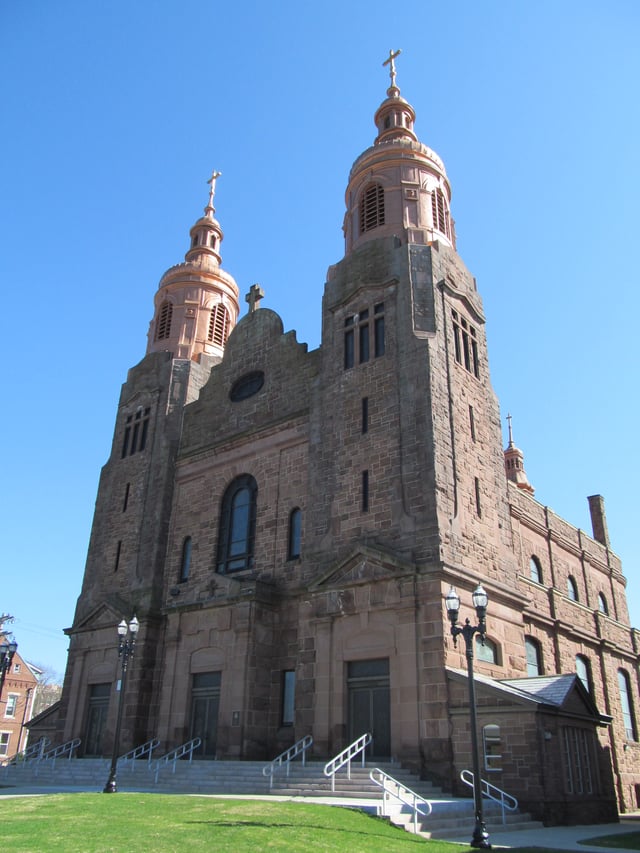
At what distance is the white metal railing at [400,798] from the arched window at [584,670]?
63.3ft

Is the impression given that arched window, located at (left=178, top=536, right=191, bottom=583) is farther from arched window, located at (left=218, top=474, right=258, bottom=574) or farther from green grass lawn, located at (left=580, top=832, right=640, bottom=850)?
green grass lawn, located at (left=580, top=832, right=640, bottom=850)

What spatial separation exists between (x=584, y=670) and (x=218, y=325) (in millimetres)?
25716

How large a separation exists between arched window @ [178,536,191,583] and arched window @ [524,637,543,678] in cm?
1438

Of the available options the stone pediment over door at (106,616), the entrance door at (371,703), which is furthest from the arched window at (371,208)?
the stone pediment over door at (106,616)

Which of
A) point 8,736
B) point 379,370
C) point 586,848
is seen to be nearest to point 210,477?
point 379,370

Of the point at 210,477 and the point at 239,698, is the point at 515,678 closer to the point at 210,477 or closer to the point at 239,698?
the point at 239,698

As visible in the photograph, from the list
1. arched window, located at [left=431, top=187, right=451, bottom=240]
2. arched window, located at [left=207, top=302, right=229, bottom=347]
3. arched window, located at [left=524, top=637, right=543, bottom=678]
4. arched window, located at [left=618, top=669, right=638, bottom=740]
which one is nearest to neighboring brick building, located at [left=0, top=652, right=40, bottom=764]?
arched window, located at [left=207, top=302, right=229, bottom=347]

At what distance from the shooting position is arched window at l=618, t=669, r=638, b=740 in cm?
3712

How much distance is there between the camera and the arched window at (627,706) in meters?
37.1

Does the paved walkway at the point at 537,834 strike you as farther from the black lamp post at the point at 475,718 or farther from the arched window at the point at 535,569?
the arched window at the point at 535,569

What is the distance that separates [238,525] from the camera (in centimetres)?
3153

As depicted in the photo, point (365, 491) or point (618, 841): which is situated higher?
point (365, 491)

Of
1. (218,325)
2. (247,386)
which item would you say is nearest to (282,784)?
(247,386)

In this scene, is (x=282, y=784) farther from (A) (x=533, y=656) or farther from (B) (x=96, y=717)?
(B) (x=96, y=717)
